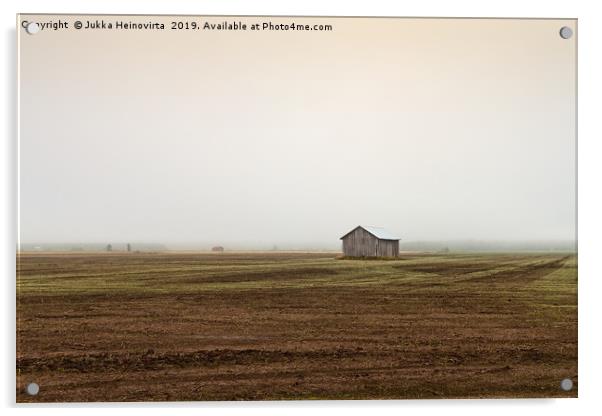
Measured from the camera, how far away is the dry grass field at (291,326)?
4238 millimetres

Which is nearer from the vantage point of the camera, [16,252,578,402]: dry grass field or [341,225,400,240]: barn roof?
[16,252,578,402]: dry grass field

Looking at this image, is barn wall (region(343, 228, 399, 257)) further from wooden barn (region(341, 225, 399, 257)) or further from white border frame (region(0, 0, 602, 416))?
white border frame (region(0, 0, 602, 416))

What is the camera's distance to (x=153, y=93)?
4.37 meters

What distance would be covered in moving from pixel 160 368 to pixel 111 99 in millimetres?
2101

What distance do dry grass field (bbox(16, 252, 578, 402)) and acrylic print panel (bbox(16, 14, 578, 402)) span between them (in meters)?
0.02

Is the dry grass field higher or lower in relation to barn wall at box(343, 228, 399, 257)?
lower

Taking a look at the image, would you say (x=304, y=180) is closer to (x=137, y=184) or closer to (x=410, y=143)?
(x=410, y=143)

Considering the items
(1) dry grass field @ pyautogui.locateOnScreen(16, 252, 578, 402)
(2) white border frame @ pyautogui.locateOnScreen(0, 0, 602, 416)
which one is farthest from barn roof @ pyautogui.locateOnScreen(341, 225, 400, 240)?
(2) white border frame @ pyautogui.locateOnScreen(0, 0, 602, 416)

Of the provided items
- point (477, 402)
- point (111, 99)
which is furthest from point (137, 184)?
point (477, 402)

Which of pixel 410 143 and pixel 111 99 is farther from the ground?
pixel 111 99

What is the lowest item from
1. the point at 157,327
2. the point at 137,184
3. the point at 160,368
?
the point at 160,368

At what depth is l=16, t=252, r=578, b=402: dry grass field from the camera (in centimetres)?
424

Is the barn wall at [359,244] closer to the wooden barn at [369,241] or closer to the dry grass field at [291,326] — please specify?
the wooden barn at [369,241]
